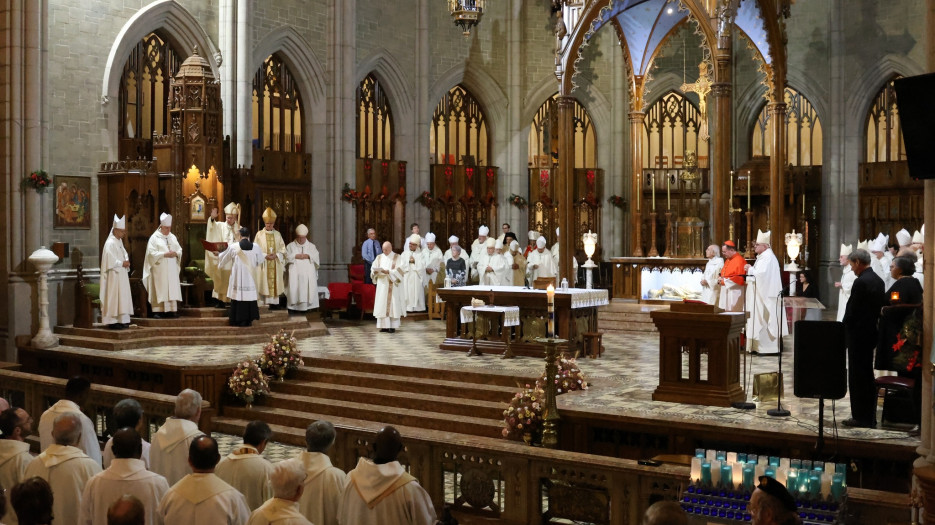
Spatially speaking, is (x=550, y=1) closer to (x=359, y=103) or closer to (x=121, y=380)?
(x=359, y=103)

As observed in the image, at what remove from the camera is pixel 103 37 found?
56.0 ft

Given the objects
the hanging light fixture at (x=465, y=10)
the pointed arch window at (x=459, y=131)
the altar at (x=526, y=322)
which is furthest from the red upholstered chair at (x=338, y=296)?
the hanging light fixture at (x=465, y=10)

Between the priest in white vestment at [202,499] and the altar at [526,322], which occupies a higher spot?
the altar at [526,322]

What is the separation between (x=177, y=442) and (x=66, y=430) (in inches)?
32.3

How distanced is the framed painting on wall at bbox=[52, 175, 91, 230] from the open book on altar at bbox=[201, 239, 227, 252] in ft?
8.09

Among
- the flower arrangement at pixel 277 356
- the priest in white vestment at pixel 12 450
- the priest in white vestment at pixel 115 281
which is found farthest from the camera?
the priest in white vestment at pixel 115 281

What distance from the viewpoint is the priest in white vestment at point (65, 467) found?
5.80 m

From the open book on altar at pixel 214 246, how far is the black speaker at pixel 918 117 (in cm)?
1139

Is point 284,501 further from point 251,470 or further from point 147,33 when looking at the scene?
point 147,33

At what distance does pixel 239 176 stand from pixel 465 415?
27.4 ft

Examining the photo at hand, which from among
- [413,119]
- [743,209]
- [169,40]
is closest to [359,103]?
[413,119]

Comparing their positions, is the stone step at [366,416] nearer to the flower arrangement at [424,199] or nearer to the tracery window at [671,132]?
the flower arrangement at [424,199]

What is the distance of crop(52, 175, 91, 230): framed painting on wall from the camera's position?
16.3 metres

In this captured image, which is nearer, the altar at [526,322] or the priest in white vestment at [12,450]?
the priest in white vestment at [12,450]
